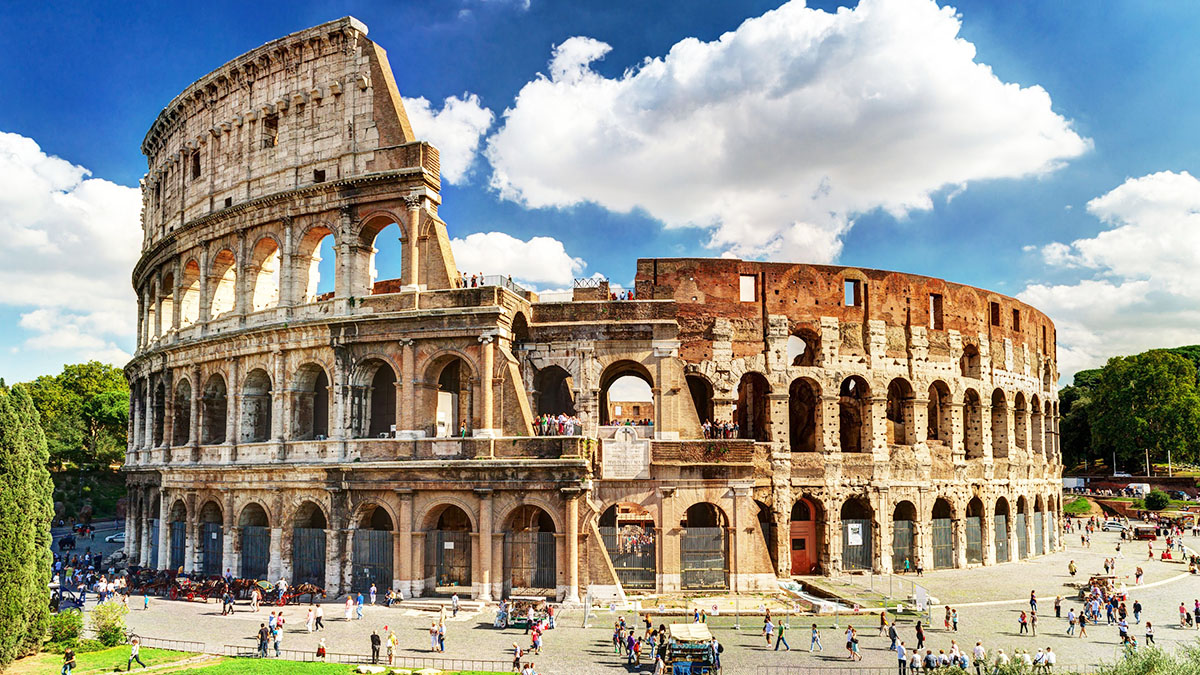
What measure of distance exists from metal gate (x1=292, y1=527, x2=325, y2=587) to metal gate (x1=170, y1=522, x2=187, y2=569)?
7.31 m

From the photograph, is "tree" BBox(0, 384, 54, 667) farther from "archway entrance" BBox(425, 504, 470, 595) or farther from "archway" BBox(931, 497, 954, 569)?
"archway" BBox(931, 497, 954, 569)

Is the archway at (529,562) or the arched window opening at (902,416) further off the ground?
the arched window opening at (902,416)

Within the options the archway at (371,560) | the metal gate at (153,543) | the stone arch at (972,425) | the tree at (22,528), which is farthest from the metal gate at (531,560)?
the stone arch at (972,425)

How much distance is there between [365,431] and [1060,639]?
2485 cm

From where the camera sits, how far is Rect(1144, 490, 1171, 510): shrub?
62438 mm

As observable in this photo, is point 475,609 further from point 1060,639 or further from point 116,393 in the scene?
point 116,393

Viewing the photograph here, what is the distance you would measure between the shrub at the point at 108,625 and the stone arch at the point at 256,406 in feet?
31.7

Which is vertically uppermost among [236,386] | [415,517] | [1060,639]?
[236,386]

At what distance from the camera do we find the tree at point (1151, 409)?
7025 centimetres

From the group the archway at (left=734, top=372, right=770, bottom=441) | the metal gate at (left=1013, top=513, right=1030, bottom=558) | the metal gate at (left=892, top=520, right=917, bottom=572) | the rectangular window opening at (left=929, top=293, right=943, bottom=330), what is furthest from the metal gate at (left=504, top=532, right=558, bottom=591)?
the metal gate at (left=1013, top=513, right=1030, bottom=558)

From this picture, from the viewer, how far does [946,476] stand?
129 ft

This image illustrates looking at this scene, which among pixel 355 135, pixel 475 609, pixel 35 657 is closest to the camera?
pixel 35 657

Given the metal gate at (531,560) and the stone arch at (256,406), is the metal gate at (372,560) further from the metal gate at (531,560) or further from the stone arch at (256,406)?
the stone arch at (256,406)

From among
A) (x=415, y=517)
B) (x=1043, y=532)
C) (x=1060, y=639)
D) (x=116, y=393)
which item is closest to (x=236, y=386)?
(x=415, y=517)
